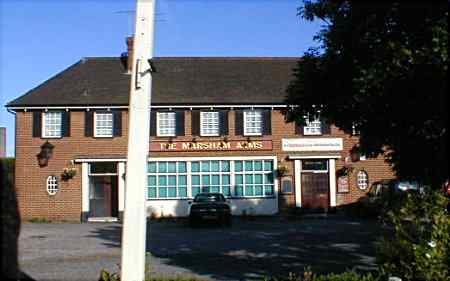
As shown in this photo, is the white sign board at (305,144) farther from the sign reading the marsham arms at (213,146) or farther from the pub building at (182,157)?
the sign reading the marsham arms at (213,146)

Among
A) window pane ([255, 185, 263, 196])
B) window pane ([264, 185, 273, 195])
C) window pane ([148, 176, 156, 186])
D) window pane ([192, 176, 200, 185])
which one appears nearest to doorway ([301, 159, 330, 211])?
window pane ([264, 185, 273, 195])

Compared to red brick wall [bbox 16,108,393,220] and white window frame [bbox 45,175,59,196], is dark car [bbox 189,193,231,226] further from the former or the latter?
white window frame [bbox 45,175,59,196]

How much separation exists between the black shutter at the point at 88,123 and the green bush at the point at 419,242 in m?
24.4

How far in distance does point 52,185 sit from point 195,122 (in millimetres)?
7334

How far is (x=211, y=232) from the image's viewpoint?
79.0 ft

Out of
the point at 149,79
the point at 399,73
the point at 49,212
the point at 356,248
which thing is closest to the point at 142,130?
the point at 149,79

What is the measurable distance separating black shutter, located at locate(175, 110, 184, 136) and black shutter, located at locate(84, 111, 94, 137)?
4013 millimetres

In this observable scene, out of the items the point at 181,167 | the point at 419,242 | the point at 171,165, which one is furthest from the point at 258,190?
the point at 419,242

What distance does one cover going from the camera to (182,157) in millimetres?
31797

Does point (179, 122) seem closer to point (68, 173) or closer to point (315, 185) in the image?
point (68, 173)

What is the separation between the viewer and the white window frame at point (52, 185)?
31016mm

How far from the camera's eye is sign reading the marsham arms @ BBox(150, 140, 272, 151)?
3164 cm

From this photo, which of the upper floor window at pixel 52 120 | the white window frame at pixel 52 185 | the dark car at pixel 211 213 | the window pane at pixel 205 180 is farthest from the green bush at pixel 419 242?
the upper floor window at pixel 52 120

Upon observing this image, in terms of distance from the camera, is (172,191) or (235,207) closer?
(172,191)
